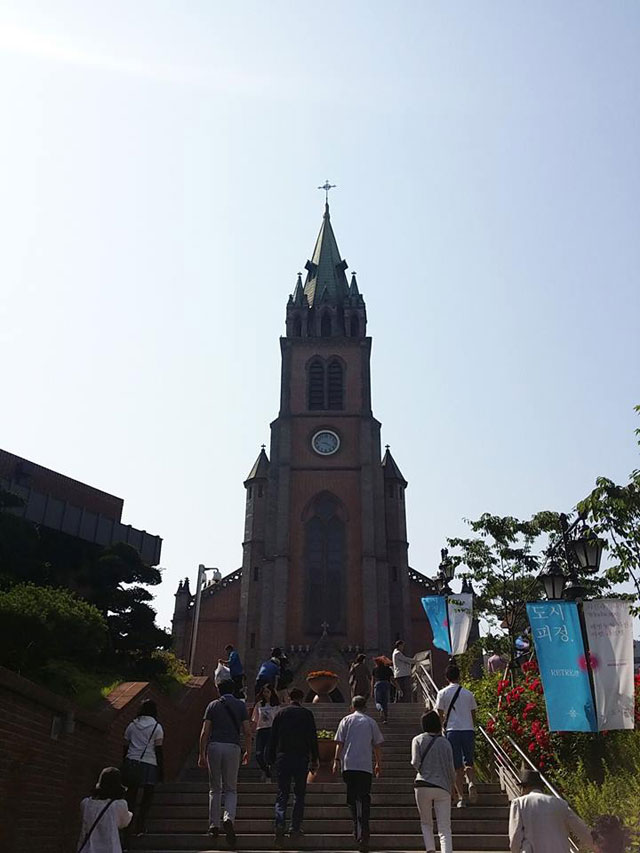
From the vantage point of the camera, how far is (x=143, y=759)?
357 inches

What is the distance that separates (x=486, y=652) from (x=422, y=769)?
17.7m

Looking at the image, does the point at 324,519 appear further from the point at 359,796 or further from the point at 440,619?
the point at 359,796

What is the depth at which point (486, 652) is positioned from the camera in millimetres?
24547

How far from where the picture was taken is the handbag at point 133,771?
8.94 meters

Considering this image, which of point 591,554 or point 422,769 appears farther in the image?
point 591,554

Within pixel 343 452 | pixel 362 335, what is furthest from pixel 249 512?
pixel 362 335

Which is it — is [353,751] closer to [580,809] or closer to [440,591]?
[580,809]

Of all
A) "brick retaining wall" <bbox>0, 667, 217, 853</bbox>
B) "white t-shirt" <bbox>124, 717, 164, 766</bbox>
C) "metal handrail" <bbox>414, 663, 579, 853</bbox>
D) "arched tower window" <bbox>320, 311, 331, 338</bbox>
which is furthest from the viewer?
"arched tower window" <bbox>320, 311, 331, 338</bbox>

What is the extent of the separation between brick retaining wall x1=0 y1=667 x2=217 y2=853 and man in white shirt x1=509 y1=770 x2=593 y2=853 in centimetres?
489

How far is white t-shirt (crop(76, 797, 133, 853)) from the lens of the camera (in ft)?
20.4

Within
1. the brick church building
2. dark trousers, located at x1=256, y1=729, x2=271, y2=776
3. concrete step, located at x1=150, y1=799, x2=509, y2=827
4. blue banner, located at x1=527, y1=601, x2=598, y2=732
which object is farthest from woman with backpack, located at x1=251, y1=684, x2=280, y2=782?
the brick church building

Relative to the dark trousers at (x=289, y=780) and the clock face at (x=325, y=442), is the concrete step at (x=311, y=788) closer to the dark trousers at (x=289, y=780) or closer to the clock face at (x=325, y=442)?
the dark trousers at (x=289, y=780)

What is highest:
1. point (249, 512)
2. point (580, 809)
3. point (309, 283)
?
point (309, 283)

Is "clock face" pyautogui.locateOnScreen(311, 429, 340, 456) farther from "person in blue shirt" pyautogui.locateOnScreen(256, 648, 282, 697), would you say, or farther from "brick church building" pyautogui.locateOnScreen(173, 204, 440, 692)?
"person in blue shirt" pyautogui.locateOnScreen(256, 648, 282, 697)
